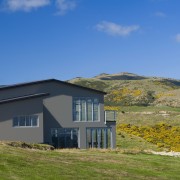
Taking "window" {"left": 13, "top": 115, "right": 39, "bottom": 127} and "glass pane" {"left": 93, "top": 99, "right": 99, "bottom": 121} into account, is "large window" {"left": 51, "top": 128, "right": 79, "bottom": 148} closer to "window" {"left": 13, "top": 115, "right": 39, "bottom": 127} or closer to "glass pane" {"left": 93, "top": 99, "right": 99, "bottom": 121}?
"glass pane" {"left": 93, "top": 99, "right": 99, "bottom": 121}

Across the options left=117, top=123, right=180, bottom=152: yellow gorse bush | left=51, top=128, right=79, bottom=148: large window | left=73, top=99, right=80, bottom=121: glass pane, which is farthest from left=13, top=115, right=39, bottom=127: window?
left=117, top=123, right=180, bottom=152: yellow gorse bush

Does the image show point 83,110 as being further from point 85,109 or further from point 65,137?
point 65,137

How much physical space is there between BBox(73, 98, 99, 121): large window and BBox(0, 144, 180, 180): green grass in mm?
17041

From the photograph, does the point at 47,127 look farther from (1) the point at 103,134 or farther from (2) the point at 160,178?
(2) the point at 160,178

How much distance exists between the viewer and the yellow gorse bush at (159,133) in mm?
63834

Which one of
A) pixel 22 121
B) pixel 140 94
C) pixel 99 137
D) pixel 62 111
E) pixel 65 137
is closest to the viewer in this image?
pixel 22 121

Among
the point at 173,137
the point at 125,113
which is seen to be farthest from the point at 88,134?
the point at 125,113

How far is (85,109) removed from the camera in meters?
51.7

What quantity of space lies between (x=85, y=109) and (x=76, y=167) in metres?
24.0

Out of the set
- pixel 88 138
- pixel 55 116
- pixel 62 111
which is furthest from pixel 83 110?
pixel 55 116

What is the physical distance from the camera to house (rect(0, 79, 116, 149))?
1794 inches

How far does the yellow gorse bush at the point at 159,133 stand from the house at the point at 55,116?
12133 millimetres

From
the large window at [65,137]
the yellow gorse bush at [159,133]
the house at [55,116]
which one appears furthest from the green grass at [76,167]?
the yellow gorse bush at [159,133]

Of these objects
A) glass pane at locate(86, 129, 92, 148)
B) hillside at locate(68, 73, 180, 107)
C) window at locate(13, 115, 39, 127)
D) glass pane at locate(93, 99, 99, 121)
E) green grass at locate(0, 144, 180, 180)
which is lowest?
green grass at locate(0, 144, 180, 180)
